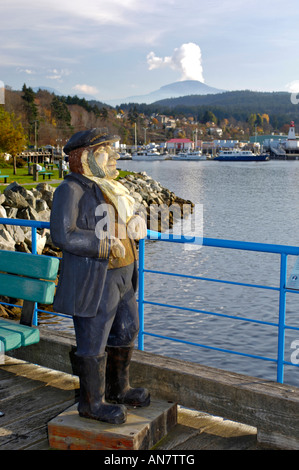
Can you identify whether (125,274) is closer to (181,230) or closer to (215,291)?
(215,291)

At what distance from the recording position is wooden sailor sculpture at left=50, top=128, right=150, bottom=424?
3396 mm

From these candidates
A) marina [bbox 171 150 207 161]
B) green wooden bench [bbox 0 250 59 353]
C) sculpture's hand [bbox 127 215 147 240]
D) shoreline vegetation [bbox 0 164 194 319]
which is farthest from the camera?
marina [bbox 171 150 207 161]

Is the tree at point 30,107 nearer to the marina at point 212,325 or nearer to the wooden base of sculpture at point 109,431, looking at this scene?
the marina at point 212,325

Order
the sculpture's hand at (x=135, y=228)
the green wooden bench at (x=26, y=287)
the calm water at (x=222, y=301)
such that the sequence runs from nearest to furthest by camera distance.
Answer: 1. the sculpture's hand at (x=135, y=228)
2. the green wooden bench at (x=26, y=287)
3. the calm water at (x=222, y=301)

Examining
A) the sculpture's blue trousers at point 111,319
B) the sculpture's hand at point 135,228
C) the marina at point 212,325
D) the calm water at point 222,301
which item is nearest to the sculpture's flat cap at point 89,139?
the sculpture's hand at point 135,228

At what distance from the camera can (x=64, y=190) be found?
11.1 ft

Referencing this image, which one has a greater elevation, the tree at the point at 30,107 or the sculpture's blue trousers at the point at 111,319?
the tree at the point at 30,107

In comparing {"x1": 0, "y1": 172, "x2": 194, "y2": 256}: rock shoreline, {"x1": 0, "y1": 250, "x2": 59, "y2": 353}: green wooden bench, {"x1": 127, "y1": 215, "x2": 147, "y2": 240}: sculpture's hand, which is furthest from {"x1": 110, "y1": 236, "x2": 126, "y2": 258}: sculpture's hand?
{"x1": 0, "y1": 172, "x2": 194, "y2": 256}: rock shoreline

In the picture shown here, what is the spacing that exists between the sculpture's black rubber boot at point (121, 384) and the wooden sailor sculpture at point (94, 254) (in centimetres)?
13

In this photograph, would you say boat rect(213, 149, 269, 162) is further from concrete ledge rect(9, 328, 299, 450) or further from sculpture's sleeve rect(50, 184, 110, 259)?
sculpture's sleeve rect(50, 184, 110, 259)

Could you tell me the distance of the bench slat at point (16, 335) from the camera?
14.1 feet

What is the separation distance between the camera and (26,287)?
461cm
